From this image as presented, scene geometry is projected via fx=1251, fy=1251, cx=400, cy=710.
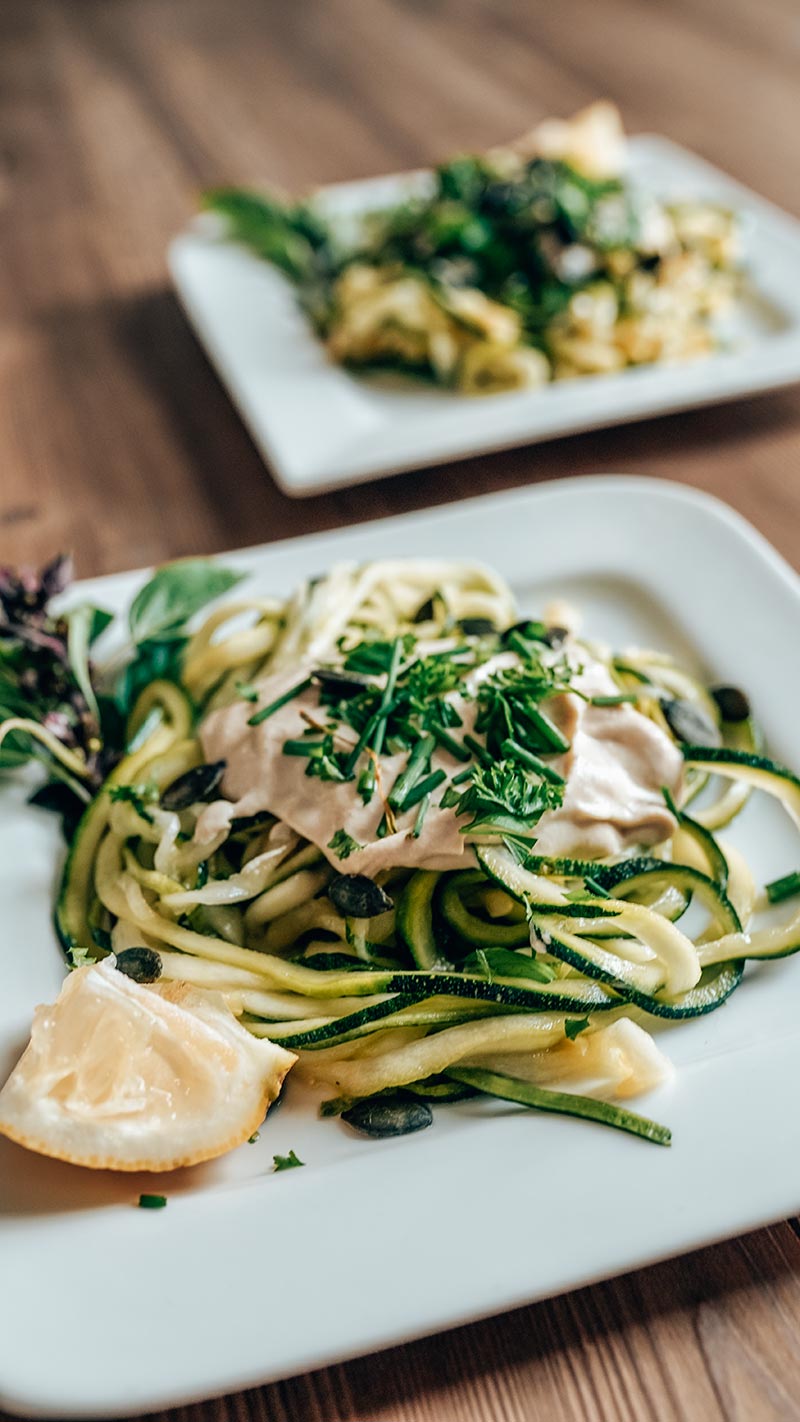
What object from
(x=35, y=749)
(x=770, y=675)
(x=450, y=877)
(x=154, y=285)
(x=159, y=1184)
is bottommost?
(x=154, y=285)

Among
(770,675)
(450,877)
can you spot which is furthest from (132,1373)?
(770,675)

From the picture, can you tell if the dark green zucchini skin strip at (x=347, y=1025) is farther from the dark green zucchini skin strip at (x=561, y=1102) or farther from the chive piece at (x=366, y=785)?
the chive piece at (x=366, y=785)

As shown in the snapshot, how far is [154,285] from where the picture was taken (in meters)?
4.44

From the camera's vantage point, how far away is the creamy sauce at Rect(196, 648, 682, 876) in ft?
6.22

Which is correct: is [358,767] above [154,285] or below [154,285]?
above

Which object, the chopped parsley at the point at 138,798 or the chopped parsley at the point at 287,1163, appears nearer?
the chopped parsley at the point at 287,1163

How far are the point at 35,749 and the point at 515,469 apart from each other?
1.66 m

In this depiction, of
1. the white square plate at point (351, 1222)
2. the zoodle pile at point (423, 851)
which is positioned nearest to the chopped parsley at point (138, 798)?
the zoodle pile at point (423, 851)

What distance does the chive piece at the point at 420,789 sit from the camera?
1.91m

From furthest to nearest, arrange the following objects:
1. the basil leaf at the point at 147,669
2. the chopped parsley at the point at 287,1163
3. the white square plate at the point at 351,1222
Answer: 1. the basil leaf at the point at 147,669
2. the chopped parsley at the point at 287,1163
3. the white square plate at the point at 351,1222

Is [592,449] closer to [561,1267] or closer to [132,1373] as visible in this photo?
[561,1267]

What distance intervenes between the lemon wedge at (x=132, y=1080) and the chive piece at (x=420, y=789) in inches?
16.5

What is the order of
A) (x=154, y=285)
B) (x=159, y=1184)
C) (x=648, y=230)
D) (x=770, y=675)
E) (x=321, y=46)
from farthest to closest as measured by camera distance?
(x=321, y=46)
(x=154, y=285)
(x=648, y=230)
(x=770, y=675)
(x=159, y=1184)

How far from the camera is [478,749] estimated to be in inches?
76.1
